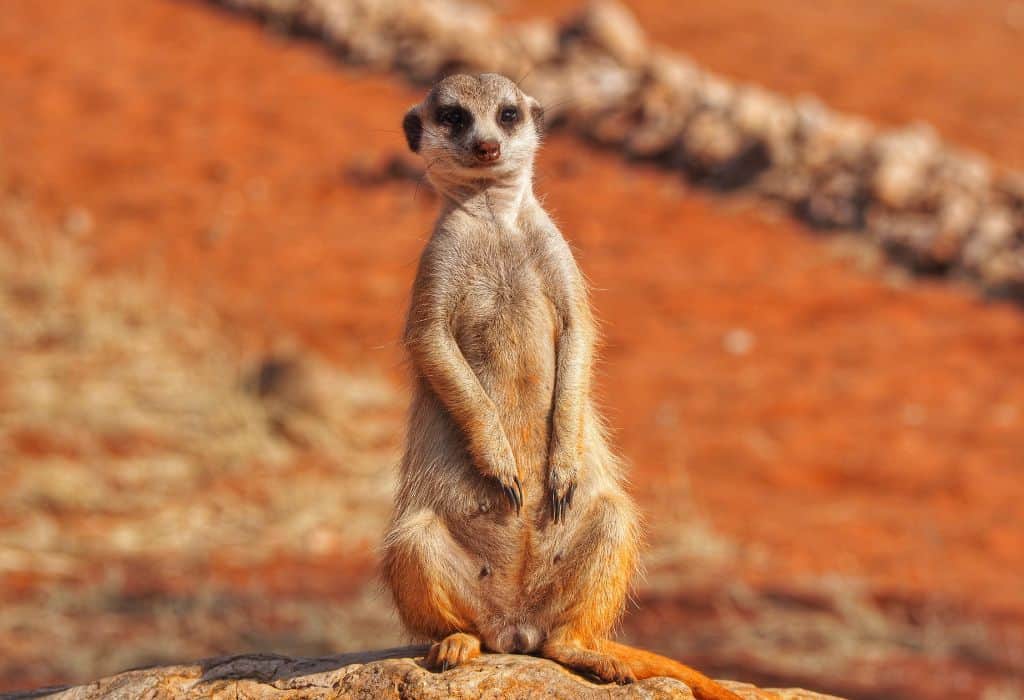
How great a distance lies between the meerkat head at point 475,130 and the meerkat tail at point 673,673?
131 centimetres

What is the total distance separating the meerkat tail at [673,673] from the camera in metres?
3.24

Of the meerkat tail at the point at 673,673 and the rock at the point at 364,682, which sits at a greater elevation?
the meerkat tail at the point at 673,673

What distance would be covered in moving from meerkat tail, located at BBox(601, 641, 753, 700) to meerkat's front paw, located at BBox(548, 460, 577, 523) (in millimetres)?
374

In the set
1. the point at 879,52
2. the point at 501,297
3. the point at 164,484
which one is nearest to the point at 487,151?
the point at 501,297

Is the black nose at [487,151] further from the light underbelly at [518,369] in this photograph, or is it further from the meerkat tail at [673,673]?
the meerkat tail at [673,673]

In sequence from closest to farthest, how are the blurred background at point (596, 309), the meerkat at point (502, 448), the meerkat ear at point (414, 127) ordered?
the meerkat at point (502, 448) < the meerkat ear at point (414, 127) < the blurred background at point (596, 309)

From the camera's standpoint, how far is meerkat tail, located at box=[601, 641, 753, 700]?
3.24 meters

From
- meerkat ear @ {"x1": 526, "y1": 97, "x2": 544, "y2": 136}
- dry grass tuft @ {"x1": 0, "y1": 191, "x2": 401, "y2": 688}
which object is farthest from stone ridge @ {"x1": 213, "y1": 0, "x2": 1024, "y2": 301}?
meerkat ear @ {"x1": 526, "y1": 97, "x2": 544, "y2": 136}

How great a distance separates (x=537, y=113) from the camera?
13.4 feet

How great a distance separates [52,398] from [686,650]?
4.87m

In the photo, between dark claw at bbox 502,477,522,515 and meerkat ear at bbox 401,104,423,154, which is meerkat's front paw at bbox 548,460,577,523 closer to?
dark claw at bbox 502,477,522,515

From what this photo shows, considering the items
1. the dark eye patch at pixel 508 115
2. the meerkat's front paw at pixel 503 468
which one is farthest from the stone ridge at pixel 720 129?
the meerkat's front paw at pixel 503 468

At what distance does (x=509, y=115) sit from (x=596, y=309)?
0.72 m

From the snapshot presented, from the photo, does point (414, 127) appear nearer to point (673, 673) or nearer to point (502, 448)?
point (502, 448)
